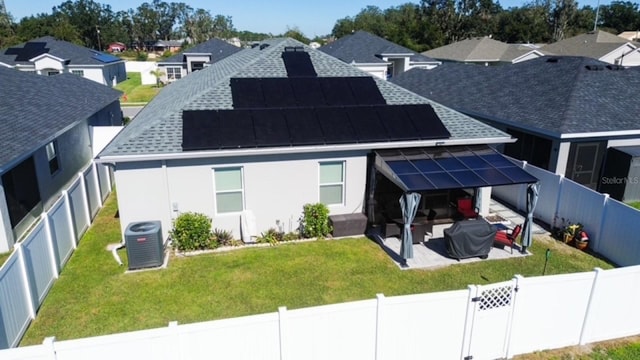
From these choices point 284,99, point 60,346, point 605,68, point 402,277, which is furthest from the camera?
point 605,68

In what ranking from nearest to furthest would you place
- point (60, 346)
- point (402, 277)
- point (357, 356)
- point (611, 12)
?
point (60, 346)
point (357, 356)
point (402, 277)
point (611, 12)

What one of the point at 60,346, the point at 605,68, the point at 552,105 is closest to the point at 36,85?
the point at 60,346

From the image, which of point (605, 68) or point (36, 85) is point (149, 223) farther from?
point (605, 68)

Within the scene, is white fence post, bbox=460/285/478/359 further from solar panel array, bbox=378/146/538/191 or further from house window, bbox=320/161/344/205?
house window, bbox=320/161/344/205

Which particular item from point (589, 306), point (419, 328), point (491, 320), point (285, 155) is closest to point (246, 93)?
point (285, 155)

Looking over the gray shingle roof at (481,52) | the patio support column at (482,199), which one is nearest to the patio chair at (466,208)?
the patio support column at (482,199)
